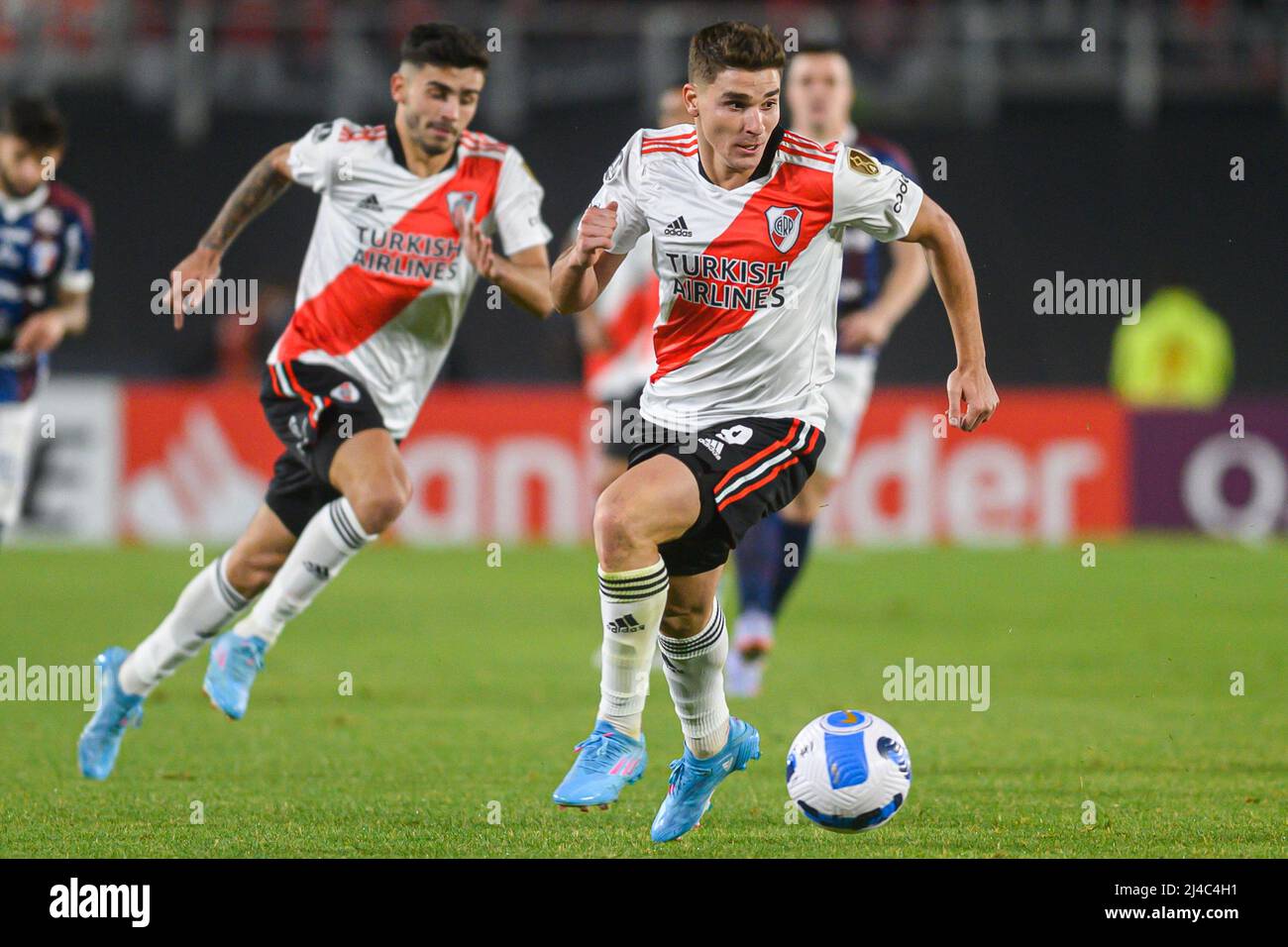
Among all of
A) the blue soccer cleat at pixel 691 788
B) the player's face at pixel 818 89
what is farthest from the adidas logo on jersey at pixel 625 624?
the player's face at pixel 818 89

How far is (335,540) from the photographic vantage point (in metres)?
6.19

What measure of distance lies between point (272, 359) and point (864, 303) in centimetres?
313

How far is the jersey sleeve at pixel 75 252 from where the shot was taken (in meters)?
8.86

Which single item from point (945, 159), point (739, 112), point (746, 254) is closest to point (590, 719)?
point (746, 254)

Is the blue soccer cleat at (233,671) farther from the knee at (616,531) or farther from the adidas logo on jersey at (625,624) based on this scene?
the knee at (616,531)

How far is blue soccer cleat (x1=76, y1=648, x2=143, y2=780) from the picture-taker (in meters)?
6.12

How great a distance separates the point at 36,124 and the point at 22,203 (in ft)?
1.37

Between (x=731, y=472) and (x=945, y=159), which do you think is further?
(x=945, y=159)

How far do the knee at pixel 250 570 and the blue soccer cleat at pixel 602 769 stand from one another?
175 cm

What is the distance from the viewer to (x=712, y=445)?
517cm

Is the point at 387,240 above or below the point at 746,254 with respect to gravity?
above

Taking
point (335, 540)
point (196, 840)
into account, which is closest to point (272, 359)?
point (335, 540)

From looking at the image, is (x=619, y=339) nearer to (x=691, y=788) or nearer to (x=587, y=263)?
(x=587, y=263)
